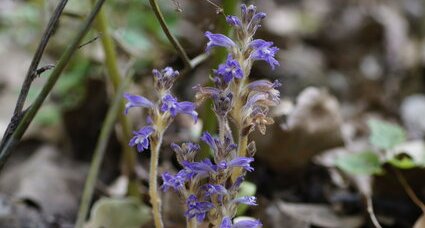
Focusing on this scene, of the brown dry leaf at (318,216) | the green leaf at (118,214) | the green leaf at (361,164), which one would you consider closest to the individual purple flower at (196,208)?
the green leaf at (118,214)

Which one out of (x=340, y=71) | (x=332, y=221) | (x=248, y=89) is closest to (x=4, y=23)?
(x=340, y=71)

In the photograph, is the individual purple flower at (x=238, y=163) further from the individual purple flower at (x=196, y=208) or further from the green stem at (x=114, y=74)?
the green stem at (x=114, y=74)

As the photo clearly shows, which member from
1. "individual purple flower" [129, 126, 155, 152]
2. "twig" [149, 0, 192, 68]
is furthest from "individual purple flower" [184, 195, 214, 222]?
"twig" [149, 0, 192, 68]

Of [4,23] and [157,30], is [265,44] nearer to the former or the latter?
[157,30]

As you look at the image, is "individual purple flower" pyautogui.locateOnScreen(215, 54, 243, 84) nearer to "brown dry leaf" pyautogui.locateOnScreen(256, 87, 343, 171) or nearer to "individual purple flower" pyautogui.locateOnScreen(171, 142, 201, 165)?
"individual purple flower" pyautogui.locateOnScreen(171, 142, 201, 165)

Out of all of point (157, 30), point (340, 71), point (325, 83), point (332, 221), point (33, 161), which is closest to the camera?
point (332, 221)

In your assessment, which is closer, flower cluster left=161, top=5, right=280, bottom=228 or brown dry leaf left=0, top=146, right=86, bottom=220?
flower cluster left=161, top=5, right=280, bottom=228
